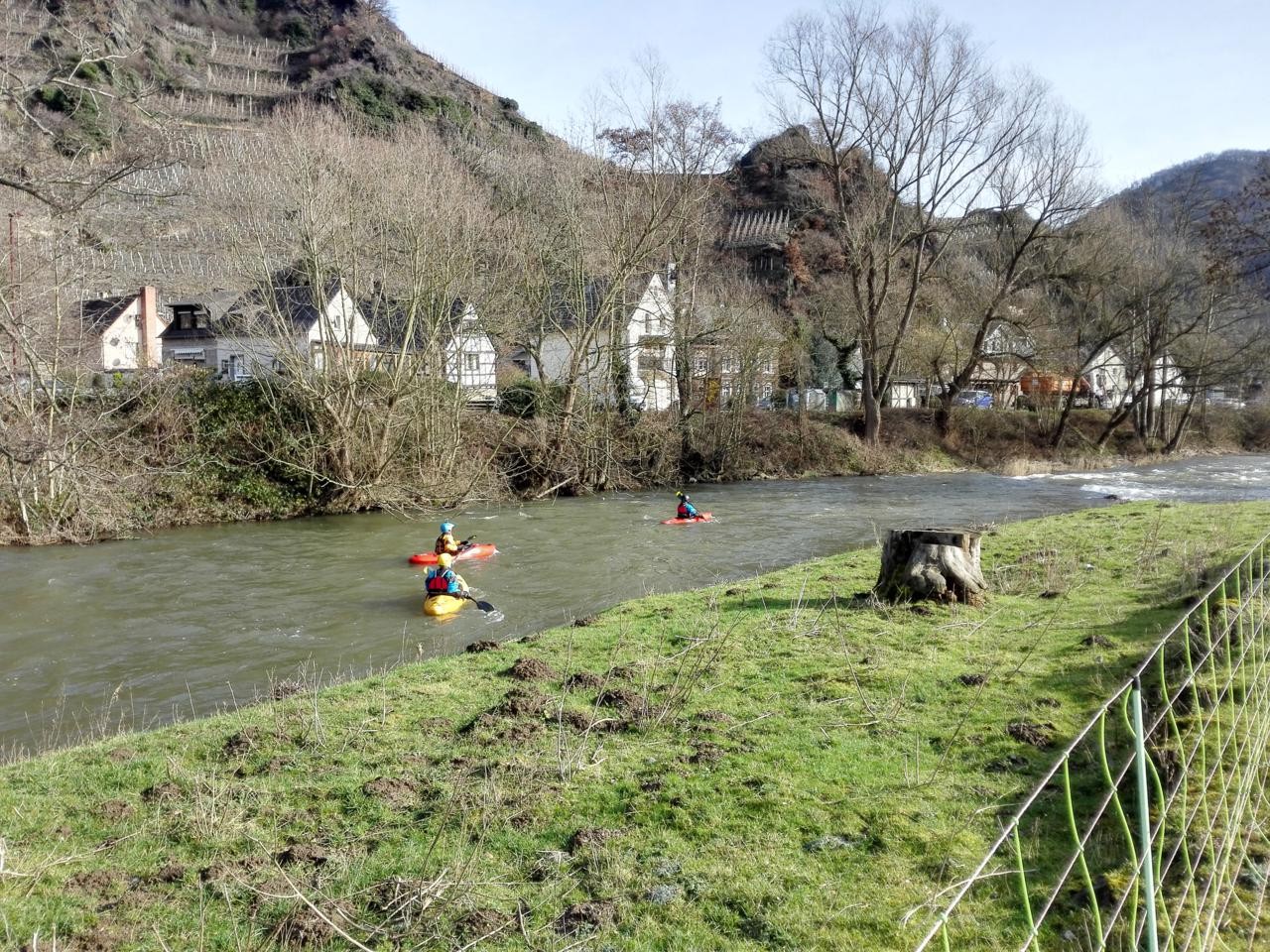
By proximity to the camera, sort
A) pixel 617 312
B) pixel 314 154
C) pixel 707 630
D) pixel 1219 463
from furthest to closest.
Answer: pixel 1219 463 → pixel 617 312 → pixel 314 154 → pixel 707 630

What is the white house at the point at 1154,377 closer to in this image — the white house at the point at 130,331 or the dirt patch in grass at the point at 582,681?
the dirt patch in grass at the point at 582,681

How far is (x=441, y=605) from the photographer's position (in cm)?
1266

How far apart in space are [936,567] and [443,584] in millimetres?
7166

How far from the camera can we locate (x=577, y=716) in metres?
6.54

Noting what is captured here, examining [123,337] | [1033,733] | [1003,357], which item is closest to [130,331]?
[123,337]

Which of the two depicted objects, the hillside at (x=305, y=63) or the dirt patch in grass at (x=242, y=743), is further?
the hillside at (x=305, y=63)

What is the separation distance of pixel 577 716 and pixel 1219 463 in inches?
1704

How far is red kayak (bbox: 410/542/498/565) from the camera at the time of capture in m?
16.3

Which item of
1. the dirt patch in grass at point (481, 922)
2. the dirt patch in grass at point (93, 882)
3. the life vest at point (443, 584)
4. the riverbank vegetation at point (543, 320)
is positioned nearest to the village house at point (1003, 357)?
the riverbank vegetation at point (543, 320)

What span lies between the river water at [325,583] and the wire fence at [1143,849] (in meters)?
7.54

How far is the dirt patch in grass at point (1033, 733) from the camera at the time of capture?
562 centimetres

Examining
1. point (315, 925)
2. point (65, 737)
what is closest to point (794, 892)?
point (315, 925)

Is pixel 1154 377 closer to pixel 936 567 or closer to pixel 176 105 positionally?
pixel 936 567

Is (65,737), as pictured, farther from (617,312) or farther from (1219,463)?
(1219,463)
